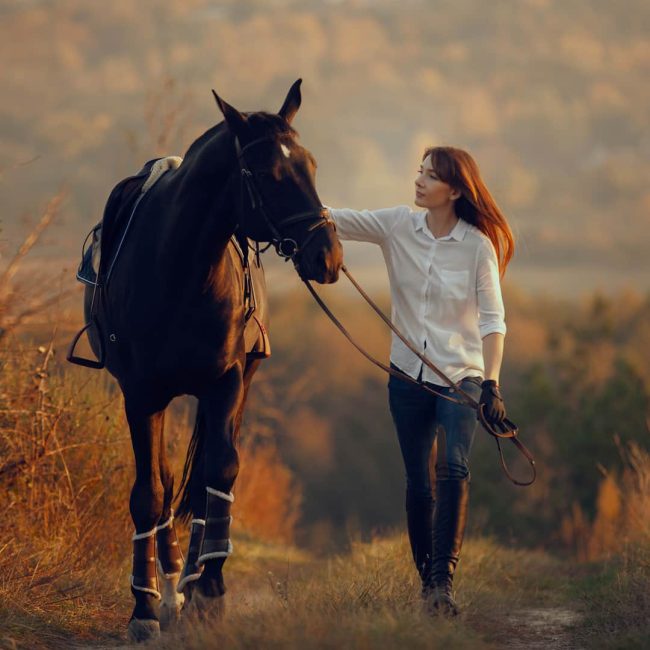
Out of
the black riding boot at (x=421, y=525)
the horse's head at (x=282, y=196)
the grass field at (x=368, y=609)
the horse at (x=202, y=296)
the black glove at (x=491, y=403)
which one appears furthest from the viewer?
the black riding boot at (x=421, y=525)

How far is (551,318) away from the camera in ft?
247

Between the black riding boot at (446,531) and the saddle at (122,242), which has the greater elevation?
the saddle at (122,242)

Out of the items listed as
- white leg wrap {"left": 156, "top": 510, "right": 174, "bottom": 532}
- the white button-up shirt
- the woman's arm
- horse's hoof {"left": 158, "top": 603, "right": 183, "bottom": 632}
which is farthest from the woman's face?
horse's hoof {"left": 158, "top": 603, "right": 183, "bottom": 632}

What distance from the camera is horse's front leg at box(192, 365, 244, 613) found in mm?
5164

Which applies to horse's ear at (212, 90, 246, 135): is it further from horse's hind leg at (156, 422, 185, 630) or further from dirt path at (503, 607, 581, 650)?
dirt path at (503, 607, 581, 650)

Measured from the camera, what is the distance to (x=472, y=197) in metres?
5.46

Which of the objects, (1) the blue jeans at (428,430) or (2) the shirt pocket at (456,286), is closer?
(1) the blue jeans at (428,430)

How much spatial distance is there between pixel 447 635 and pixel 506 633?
1619 mm

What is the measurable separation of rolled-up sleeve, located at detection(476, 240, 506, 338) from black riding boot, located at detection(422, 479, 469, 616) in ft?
2.50

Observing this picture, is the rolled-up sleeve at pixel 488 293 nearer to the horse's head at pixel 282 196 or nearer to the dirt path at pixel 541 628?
the horse's head at pixel 282 196

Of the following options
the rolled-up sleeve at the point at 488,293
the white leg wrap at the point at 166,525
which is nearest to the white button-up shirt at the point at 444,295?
the rolled-up sleeve at the point at 488,293

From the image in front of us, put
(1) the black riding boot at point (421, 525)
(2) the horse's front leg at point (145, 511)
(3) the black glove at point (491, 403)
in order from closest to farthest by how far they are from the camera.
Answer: (3) the black glove at point (491, 403) < (2) the horse's front leg at point (145, 511) < (1) the black riding boot at point (421, 525)

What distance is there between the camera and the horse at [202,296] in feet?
15.4

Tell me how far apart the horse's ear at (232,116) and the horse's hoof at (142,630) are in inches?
94.1
